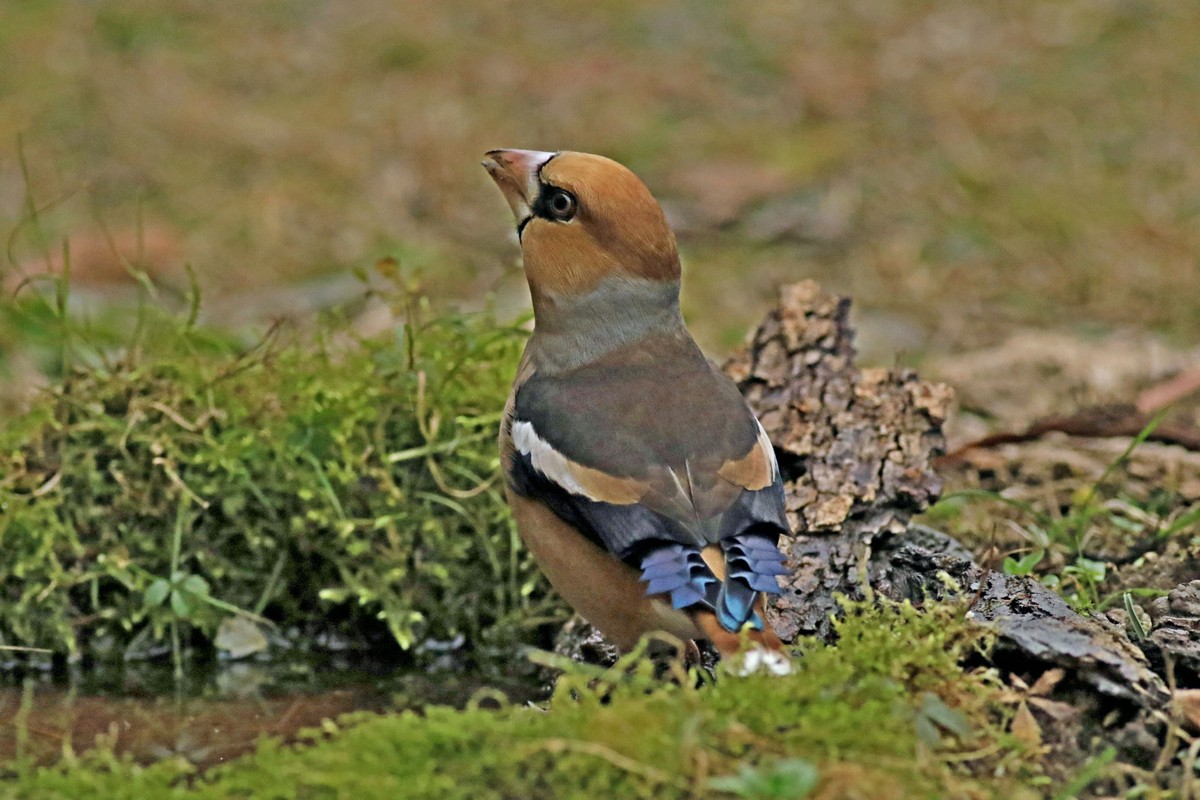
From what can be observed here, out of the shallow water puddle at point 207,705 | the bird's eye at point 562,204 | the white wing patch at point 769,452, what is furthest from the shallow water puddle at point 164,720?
the bird's eye at point 562,204

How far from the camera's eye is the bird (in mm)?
3676

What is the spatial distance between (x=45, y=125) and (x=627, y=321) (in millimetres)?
7364

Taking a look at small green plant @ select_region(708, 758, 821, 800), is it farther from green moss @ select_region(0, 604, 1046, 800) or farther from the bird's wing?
the bird's wing

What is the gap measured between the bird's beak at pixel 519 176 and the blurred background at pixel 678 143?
285 centimetres

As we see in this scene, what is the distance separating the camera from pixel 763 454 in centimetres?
410

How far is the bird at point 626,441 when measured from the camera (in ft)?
12.1

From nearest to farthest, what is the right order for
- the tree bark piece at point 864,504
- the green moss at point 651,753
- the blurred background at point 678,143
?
1. the green moss at point 651,753
2. the tree bark piece at point 864,504
3. the blurred background at point 678,143

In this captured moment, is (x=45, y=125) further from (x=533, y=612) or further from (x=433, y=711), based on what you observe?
(x=433, y=711)

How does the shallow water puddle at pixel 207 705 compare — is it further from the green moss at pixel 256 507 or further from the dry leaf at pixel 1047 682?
the dry leaf at pixel 1047 682

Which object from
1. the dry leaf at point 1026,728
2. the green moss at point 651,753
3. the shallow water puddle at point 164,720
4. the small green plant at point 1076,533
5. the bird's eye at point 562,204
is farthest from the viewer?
the bird's eye at point 562,204

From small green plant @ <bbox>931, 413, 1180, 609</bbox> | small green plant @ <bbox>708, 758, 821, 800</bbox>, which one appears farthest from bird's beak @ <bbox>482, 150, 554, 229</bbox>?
small green plant @ <bbox>708, 758, 821, 800</bbox>

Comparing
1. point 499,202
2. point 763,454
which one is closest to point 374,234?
point 499,202

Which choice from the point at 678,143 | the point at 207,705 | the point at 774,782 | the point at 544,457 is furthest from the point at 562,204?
the point at 678,143

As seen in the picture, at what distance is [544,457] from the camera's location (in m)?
4.10
